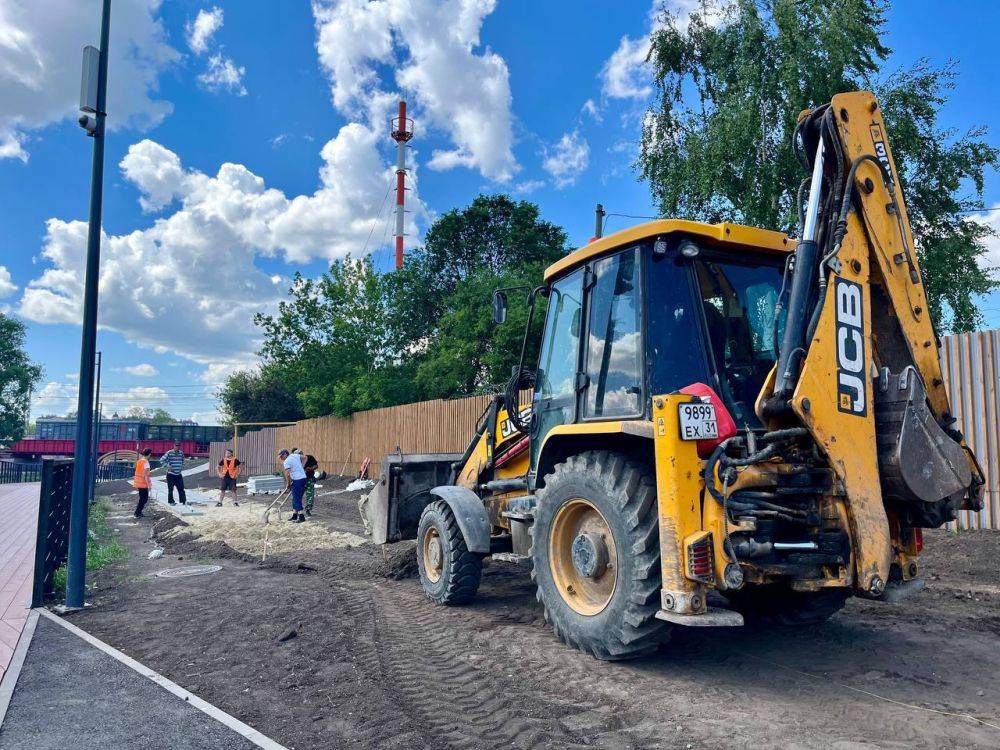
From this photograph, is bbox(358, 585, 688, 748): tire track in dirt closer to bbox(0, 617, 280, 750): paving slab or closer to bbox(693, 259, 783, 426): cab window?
bbox(0, 617, 280, 750): paving slab

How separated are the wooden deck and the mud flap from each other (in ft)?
19.2

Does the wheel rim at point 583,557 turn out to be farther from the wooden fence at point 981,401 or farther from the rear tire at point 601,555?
the wooden fence at point 981,401

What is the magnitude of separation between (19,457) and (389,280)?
3592 centimetres

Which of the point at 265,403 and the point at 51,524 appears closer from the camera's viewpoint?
the point at 51,524

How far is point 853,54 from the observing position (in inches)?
560

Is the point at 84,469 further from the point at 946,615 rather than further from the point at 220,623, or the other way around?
the point at 946,615

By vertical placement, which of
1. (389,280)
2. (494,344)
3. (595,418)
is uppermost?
(389,280)

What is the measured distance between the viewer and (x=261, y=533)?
12531 millimetres

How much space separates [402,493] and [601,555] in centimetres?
379

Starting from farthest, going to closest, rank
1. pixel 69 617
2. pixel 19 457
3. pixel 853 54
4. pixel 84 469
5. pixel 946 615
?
pixel 19 457 → pixel 853 54 → pixel 84 469 → pixel 69 617 → pixel 946 615

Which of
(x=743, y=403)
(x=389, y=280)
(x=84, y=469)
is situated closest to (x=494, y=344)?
(x=389, y=280)

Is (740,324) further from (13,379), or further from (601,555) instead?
(13,379)

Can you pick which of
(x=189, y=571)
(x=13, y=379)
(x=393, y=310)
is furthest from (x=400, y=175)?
(x=13, y=379)

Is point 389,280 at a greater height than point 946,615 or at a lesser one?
greater
